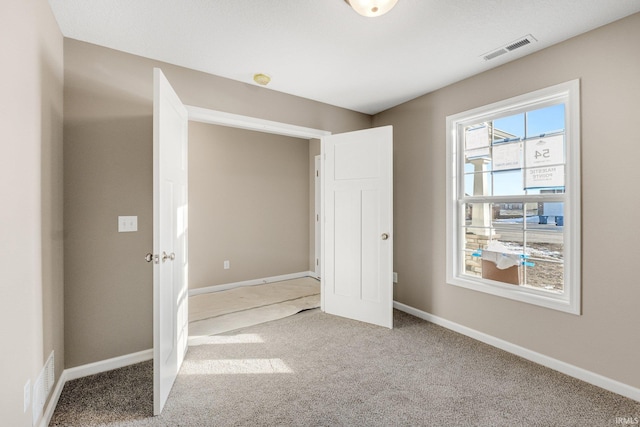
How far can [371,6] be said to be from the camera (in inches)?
66.2

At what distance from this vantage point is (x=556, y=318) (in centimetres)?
225

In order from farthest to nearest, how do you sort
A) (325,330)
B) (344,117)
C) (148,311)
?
(344,117)
(325,330)
(148,311)

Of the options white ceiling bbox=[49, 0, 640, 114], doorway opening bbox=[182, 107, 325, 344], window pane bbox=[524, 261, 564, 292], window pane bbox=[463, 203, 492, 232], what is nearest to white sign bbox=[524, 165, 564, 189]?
window pane bbox=[463, 203, 492, 232]

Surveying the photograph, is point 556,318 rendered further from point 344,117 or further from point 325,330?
point 344,117

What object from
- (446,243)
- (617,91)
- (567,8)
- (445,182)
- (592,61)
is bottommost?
(446,243)

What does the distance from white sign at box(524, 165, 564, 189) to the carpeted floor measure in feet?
4.65

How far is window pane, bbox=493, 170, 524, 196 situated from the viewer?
2.54 metres

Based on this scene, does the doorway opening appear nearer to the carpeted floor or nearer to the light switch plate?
the carpeted floor

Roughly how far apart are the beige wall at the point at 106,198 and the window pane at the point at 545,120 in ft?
9.88

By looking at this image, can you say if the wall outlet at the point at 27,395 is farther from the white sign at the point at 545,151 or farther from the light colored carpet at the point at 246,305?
the white sign at the point at 545,151

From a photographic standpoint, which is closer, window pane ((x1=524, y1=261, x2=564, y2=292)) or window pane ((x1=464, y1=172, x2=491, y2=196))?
window pane ((x1=524, y1=261, x2=564, y2=292))

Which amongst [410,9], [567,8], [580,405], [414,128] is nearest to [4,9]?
[410,9]

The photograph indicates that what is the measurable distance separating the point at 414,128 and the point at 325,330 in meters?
2.39

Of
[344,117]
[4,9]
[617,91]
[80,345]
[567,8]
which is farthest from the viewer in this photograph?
[344,117]
